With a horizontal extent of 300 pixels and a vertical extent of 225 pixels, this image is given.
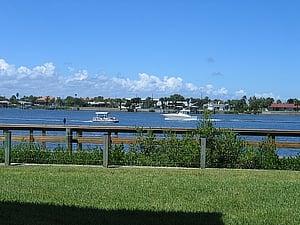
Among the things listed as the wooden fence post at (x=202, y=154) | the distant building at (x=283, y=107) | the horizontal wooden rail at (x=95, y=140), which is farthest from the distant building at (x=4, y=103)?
the wooden fence post at (x=202, y=154)

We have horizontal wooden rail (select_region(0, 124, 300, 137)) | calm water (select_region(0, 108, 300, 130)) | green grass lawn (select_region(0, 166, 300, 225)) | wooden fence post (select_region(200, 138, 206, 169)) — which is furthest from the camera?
calm water (select_region(0, 108, 300, 130))

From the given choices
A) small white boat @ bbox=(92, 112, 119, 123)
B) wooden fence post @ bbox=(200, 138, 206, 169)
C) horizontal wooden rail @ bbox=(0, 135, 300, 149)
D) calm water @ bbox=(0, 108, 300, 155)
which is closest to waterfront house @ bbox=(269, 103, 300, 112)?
calm water @ bbox=(0, 108, 300, 155)

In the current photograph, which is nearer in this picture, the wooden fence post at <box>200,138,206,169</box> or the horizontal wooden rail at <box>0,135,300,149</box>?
the wooden fence post at <box>200,138,206,169</box>

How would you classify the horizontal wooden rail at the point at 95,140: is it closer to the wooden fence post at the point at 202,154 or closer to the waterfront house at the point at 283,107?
the wooden fence post at the point at 202,154

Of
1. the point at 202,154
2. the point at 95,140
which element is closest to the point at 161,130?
the point at 95,140

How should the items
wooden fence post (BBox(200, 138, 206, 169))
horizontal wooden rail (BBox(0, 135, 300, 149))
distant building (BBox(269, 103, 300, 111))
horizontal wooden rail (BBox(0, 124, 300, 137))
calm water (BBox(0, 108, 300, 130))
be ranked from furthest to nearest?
distant building (BBox(269, 103, 300, 111)), calm water (BBox(0, 108, 300, 130)), horizontal wooden rail (BBox(0, 124, 300, 137)), horizontal wooden rail (BBox(0, 135, 300, 149)), wooden fence post (BBox(200, 138, 206, 169))

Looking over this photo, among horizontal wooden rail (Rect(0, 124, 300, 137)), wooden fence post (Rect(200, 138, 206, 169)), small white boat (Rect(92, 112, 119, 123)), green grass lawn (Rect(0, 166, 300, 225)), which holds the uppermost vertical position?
horizontal wooden rail (Rect(0, 124, 300, 137))

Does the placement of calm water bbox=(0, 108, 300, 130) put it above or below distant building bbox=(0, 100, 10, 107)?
below

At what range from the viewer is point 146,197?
452 inches

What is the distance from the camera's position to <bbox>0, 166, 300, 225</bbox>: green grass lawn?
9.49 metres

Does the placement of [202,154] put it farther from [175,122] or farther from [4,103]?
[4,103]

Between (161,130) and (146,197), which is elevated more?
(161,130)

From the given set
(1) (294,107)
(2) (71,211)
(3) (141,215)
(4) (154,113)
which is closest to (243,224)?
(3) (141,215)

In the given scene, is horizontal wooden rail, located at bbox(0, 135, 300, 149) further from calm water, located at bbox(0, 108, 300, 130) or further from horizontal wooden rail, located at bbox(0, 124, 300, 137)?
calm water, located at bbox(0, 108, 300, 130)
